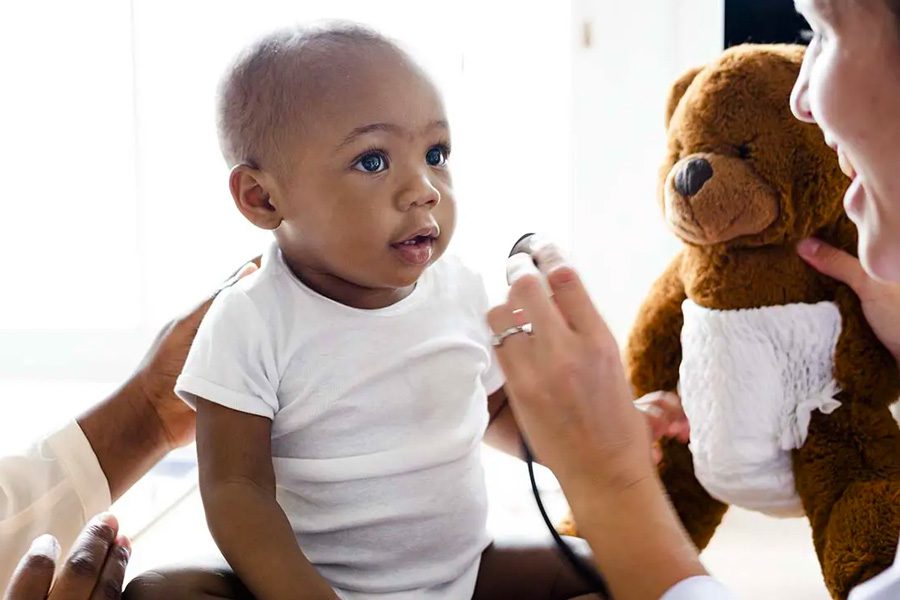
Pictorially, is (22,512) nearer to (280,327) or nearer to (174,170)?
(280,327)

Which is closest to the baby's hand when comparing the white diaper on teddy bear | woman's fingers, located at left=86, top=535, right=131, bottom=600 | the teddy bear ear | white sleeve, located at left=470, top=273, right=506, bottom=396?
the white diaper on teddy bear

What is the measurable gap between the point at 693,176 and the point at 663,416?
28 cm

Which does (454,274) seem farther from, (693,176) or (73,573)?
(73,573)

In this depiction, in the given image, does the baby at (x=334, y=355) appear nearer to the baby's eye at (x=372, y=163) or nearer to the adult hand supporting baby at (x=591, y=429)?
the baby's eye at (x=372, y=163)

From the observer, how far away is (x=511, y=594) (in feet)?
3.38

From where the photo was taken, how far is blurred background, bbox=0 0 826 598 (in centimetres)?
169

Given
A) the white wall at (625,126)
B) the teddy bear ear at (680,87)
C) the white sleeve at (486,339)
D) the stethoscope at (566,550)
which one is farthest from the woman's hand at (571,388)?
the white wall at (625,126)

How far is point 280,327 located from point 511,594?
33cm

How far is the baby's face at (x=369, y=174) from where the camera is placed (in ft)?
3.07

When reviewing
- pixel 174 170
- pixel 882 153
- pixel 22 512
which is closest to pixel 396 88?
pixel 882 153

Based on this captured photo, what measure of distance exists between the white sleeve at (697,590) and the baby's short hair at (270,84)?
480mm

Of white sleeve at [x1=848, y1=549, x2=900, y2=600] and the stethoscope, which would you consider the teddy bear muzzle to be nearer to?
the stethoscope

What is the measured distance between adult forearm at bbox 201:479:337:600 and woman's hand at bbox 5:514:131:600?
0.10m

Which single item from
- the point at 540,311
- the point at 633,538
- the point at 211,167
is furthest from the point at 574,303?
the point at 211,167
